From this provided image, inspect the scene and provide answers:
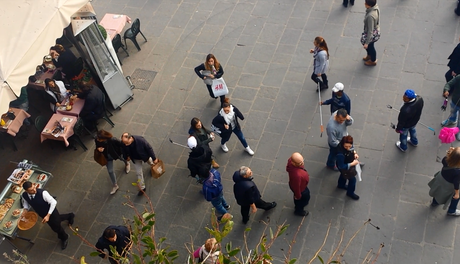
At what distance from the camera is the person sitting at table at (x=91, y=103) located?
869 centimetres

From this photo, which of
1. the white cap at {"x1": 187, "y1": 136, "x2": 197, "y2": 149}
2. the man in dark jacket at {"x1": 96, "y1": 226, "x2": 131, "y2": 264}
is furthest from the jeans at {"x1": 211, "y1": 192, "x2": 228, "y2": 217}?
the man in dark jacket at {"x1": 96, "y1": 226, "x2": 131, "y2": 264}

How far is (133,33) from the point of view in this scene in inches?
416

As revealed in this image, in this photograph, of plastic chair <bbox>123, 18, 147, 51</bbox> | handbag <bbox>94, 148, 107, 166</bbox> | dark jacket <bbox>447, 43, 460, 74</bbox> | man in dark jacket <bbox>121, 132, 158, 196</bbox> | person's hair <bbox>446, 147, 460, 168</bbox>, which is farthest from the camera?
plastic chair <bbox>123, 18, 147, 51</bbox>

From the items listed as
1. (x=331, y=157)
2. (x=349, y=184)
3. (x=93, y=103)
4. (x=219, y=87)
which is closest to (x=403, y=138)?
(x=331, y=157)

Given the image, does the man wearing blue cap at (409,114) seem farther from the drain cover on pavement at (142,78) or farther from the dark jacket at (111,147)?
the drain cover on pavement at (142,78)

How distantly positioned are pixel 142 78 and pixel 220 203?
4.35 meters

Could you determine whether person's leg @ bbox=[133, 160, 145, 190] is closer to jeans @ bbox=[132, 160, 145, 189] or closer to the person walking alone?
jeans @ bbox=[132, 160, 145, 189]

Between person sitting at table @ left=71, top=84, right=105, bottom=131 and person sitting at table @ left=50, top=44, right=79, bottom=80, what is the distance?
968 mm

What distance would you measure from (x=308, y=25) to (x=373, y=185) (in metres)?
4.76

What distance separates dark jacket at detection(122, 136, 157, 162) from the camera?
24.8ft

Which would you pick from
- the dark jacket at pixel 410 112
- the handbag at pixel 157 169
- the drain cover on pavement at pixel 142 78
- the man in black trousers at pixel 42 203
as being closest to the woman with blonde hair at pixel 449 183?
the dark jacket at pixel 410 112

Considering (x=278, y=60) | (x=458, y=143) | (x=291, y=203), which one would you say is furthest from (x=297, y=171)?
(x=278, y=60)

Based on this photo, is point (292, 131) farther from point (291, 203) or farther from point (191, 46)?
point (191, 46)

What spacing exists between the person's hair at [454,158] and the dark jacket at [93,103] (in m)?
6.37
